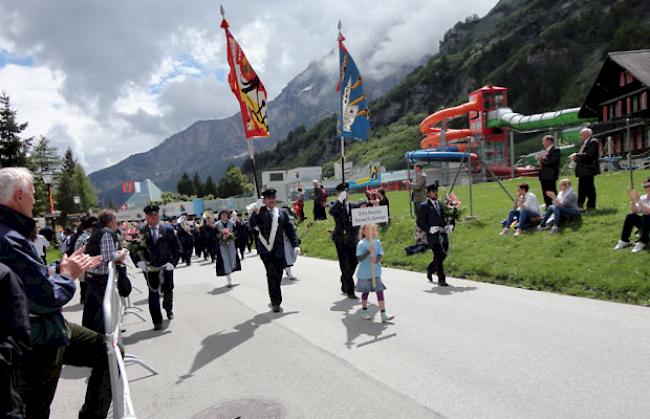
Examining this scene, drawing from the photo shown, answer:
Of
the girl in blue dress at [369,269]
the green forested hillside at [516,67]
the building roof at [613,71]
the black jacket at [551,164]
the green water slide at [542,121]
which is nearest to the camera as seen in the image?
the girl in blue dress at [369,269]

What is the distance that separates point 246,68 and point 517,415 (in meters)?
7.84

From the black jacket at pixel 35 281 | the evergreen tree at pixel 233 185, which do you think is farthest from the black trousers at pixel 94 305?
the evergreen tree at pixel 233 185

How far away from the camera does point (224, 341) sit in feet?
22.1

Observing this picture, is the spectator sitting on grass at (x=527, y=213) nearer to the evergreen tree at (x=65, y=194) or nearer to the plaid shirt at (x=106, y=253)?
the plaid shirt at (x=106, y=253)

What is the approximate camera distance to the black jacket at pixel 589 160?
34.5 ft

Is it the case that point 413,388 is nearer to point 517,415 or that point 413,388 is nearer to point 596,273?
point 517,415

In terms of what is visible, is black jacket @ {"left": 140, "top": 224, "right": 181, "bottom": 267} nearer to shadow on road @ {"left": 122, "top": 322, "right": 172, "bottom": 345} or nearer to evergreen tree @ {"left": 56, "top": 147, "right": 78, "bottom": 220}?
shadow on road @ {"left": 122, "top": 322, "right": 172, "bottom": 345}

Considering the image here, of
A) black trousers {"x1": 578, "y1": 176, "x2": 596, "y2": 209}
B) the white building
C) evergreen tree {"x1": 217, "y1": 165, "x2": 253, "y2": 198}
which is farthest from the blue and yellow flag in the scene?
evergreen tree {"x1": 217, "y1": 165, "x2": 253, "y2": 198}

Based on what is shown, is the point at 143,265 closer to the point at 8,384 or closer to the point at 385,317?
the point at 385,317

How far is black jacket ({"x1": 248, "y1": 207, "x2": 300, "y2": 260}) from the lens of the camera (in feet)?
28.0

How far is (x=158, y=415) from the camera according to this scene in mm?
4383

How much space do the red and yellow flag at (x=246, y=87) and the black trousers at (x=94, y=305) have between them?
400cm

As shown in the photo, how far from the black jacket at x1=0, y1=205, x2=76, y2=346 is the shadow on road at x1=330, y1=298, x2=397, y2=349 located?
368 centimetres

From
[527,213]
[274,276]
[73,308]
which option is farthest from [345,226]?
[73,308]
